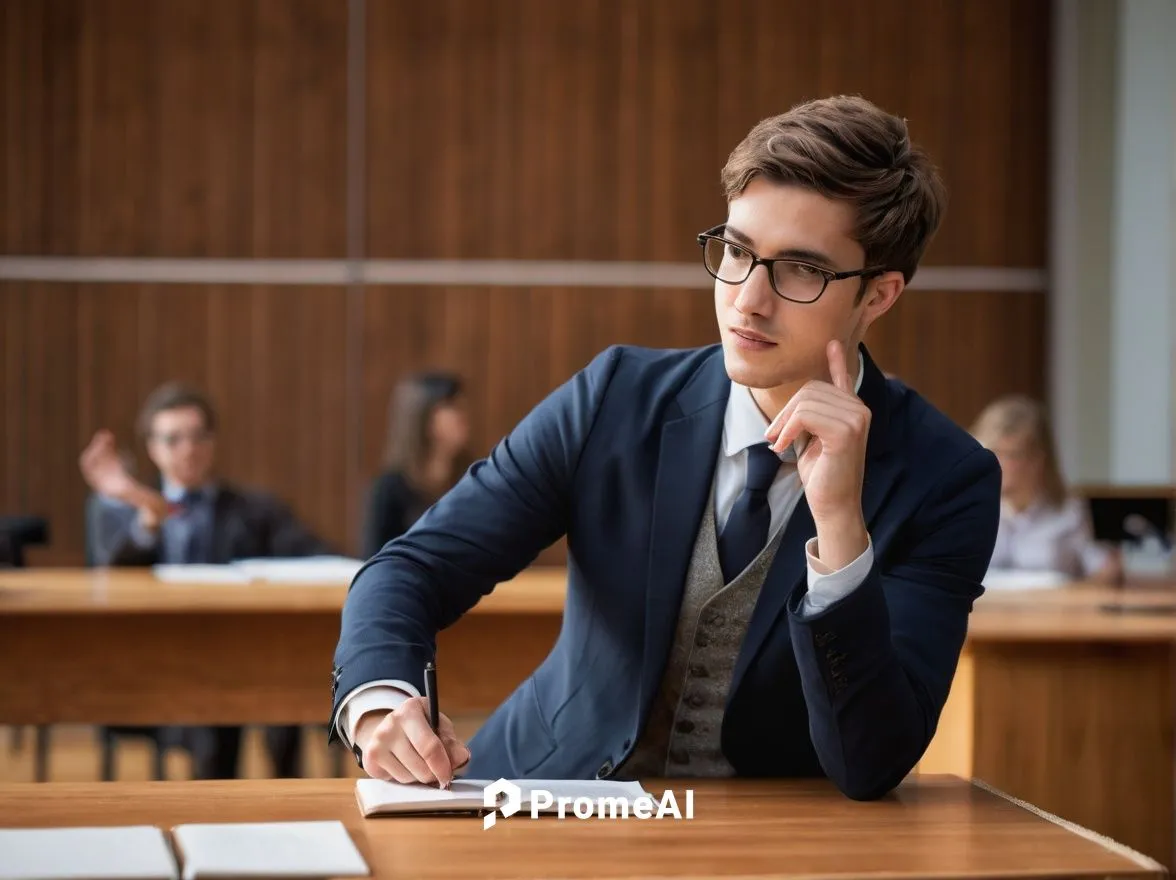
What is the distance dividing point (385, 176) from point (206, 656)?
3.68 metres

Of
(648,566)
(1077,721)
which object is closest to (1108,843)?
(648,566)

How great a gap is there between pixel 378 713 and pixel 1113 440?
581cm

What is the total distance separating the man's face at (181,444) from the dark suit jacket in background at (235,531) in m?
0.11

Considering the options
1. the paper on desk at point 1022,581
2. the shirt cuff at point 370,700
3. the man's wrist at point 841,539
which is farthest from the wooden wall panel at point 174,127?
the man's wrist at point 841,539

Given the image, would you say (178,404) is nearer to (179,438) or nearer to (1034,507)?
(179,438)

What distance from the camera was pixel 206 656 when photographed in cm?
341

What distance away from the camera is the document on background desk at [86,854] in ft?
3.67

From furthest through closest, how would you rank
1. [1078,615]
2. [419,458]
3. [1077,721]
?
1. [419,458]
2. [1078,615]
3. [1077,721]

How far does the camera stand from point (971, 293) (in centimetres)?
697

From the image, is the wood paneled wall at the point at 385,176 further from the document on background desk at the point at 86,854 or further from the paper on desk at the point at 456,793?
the document on background desk at the point at 86,854

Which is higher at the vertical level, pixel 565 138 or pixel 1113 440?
pixel 565 138

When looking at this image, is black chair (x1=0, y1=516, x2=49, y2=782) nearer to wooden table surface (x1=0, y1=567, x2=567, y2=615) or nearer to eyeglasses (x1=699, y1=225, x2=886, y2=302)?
wooden table surface (x1=0, y1=567, x2=567, y2=615)

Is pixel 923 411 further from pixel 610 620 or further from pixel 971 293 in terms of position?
pixel 971 293

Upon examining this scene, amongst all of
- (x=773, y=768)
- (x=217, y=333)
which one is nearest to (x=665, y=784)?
(x=773, y=768)
